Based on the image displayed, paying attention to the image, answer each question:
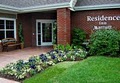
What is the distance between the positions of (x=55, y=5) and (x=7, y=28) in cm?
470

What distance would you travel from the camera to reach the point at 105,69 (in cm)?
767

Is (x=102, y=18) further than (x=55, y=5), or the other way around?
(x=102, y=18)

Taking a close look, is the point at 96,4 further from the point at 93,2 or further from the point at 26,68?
the point at 26,68

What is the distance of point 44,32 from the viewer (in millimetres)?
18531

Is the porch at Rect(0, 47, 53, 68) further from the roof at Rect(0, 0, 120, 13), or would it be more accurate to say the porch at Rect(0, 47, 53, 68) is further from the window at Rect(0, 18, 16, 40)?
the roof at Rect(0, 0, 120, 13)

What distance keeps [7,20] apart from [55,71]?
902 centimetres

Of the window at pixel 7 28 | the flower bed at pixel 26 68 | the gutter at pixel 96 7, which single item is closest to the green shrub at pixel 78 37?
the gutter at pixel 96 7

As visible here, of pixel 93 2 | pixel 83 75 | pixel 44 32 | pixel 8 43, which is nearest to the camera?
pixel 83 75

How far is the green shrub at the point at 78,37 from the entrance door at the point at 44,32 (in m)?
5.09

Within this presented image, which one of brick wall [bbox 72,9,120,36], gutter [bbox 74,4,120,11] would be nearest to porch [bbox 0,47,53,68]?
brick wall [bbox 72,9,120,36]

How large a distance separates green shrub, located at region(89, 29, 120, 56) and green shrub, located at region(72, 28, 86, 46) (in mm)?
2220

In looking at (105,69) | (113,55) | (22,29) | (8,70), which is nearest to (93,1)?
(113,55)

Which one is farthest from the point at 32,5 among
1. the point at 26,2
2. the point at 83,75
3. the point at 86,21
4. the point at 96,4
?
the point at 83,75

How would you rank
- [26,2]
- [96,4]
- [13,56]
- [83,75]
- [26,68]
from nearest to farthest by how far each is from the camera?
[83,75] < [26,68] < [13,56] < [96,4] < [26,2]
